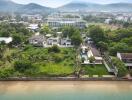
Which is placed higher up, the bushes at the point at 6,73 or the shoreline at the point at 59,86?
the bushes at the point at 6,73

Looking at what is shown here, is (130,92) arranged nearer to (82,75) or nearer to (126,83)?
(126,83)

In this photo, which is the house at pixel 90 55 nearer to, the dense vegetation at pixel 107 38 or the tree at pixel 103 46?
the tree at pixel 103 46

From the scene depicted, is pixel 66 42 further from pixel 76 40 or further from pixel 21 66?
pixel 21 66

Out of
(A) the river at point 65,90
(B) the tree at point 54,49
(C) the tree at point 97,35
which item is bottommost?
(A) the river at point 65,90

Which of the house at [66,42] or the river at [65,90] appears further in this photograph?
the house at [66,42]

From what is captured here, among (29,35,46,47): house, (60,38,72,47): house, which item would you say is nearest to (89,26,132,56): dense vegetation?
(60,38,72,47): house

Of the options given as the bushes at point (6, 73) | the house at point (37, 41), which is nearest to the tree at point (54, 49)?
the house at point (37, 41)

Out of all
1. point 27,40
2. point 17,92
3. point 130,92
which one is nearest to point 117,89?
point 130,92

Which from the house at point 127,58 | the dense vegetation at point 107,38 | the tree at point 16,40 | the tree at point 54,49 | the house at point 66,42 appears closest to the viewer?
the house at point 127,58

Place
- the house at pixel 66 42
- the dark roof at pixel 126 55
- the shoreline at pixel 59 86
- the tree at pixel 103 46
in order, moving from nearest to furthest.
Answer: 1. the shoreline at pixel 59 86
2. the dark roof at pixel 126 55
3. the tree at pixel 103 46
4. the house at pixel 66 42
